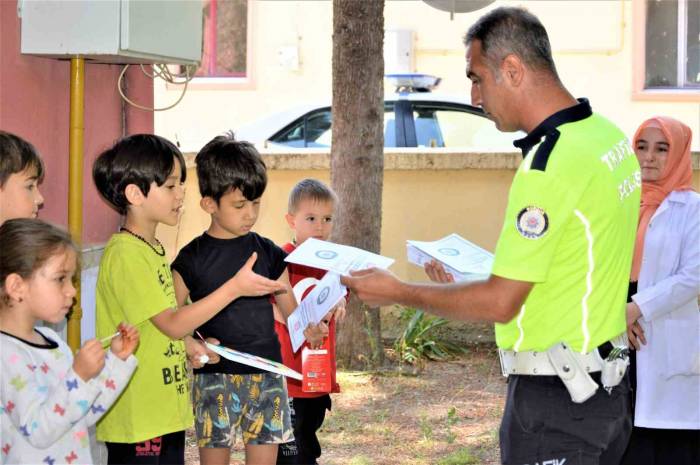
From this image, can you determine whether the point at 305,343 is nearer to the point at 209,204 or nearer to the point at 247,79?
the point at 209,204

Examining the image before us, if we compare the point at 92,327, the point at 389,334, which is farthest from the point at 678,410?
the point at 389,334

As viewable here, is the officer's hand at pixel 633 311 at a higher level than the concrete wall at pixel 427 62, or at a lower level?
lower

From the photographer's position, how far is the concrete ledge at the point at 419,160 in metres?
8.55

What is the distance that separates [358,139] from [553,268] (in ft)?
15.4

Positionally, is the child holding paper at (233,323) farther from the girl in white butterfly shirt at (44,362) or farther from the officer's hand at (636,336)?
the officer's hand at (636,336)

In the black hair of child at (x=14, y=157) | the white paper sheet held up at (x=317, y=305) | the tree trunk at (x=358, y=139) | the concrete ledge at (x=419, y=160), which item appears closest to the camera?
the black hair of child at (x=14, y=157)

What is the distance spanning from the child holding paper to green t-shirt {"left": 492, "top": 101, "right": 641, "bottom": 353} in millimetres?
1268

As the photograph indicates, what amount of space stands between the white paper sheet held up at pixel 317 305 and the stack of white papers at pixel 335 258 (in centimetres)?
7

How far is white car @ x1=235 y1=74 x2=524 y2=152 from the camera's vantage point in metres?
10.3

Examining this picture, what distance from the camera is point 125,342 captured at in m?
3.36

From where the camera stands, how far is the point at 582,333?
3.03m

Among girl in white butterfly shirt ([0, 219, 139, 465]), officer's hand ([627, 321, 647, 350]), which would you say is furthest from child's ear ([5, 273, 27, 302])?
officer's hand ([627, 321, 647, 350])

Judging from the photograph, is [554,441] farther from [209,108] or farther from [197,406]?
[209,108]

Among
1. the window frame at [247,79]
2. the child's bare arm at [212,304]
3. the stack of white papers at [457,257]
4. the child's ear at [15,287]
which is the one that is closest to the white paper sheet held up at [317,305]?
the child's bare arm at [212,304]
